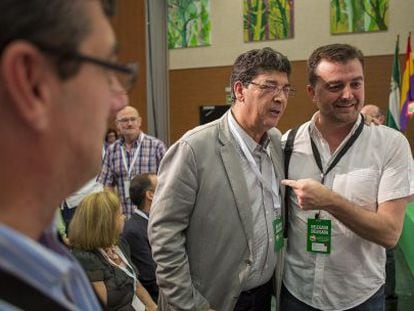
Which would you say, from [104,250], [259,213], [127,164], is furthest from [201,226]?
[127,164]

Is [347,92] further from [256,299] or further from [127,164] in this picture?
[127,164]

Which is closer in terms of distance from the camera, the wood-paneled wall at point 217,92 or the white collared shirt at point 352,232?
the white collared shirt at point 352,232

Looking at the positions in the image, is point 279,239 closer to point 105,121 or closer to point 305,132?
point 305,132

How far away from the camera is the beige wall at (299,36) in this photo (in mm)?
7281

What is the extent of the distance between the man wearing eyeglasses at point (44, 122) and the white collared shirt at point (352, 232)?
1418 mm

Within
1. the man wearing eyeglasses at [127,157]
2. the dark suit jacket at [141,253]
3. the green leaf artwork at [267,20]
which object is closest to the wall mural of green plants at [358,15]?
the green leaf artwork at [267,20]

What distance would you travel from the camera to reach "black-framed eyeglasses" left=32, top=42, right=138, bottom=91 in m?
0.61

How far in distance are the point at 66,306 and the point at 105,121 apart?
30cm

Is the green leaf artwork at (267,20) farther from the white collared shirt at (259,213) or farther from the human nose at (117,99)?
the human nose at (117,99)

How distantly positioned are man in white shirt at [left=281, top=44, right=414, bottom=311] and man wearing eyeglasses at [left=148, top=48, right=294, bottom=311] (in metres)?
0.17

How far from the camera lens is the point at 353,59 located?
6.27ft

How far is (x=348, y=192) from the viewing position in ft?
6.16

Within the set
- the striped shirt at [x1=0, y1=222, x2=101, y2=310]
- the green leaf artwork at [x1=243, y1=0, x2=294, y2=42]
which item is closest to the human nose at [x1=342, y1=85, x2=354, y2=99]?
the striped shirt at [x1=0, y1=222, x2=101, y2=310]

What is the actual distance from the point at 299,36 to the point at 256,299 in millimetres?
6725
